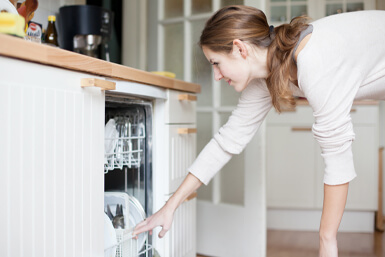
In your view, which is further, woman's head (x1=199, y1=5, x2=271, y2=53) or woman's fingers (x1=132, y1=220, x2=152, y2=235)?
woman's fingers (x1=132, y1=220, x2=152, y2=235)

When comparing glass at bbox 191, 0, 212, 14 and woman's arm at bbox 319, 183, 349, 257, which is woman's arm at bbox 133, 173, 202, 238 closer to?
woman's arm at bbox 319, 183, 349, 257

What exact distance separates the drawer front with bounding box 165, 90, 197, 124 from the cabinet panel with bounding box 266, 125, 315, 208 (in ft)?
3.83

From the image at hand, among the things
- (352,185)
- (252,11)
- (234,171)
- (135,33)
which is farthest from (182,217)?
(352,185)

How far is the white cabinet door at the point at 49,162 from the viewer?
2.75ft

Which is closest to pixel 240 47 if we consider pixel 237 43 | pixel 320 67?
pixel 237 43

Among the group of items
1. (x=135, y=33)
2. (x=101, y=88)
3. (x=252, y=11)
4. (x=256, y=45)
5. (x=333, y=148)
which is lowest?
(x=333, y=148)

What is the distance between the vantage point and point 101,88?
110 cm

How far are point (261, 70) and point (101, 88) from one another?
0.49m

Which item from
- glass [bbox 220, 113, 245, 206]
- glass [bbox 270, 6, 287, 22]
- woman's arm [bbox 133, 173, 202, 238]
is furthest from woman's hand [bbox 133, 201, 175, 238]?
glass [bbox 270, 6, 287, 22]

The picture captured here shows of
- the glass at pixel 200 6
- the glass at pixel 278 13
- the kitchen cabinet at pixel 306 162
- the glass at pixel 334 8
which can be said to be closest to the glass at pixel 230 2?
the glass at pixel 200 6

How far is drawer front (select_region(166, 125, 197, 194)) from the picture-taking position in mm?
1569

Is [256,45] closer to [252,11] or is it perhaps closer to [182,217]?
[252,11]

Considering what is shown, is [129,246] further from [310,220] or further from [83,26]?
[310,220]

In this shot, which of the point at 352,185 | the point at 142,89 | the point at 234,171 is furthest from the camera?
the point at 352,185
